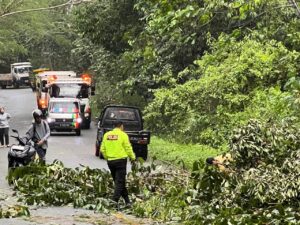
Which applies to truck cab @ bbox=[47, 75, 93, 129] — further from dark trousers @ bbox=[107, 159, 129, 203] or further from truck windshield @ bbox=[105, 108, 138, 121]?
dark trousers @ bbox=[107, 159, 129, 203]

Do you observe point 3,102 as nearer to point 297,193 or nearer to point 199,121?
point 199,121

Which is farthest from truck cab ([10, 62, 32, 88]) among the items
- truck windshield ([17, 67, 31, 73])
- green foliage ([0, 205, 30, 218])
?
green foliage ([0, 205, 30, 218])

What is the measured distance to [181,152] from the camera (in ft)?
78.7

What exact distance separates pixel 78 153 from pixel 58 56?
5007 centimetres

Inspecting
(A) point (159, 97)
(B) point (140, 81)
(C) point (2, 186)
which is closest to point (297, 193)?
(C) point (2, 186)

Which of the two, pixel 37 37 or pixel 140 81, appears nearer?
pixel 140 81

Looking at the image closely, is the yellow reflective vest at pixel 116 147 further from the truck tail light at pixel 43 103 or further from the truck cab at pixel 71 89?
the truck tail light at pixel 43 103

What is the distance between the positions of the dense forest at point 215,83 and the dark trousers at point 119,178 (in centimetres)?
75

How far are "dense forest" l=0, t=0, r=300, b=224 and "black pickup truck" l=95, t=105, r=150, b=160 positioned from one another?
50.0 inches

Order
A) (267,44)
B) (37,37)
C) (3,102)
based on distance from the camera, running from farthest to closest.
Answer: (37,37)
(3,102)
(267,44)

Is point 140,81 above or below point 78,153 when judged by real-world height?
above

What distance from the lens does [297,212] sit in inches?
441

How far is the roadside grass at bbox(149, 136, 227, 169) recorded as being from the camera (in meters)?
21.9

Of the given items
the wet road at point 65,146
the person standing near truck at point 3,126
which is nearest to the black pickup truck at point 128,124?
the wet road at point 65,146
